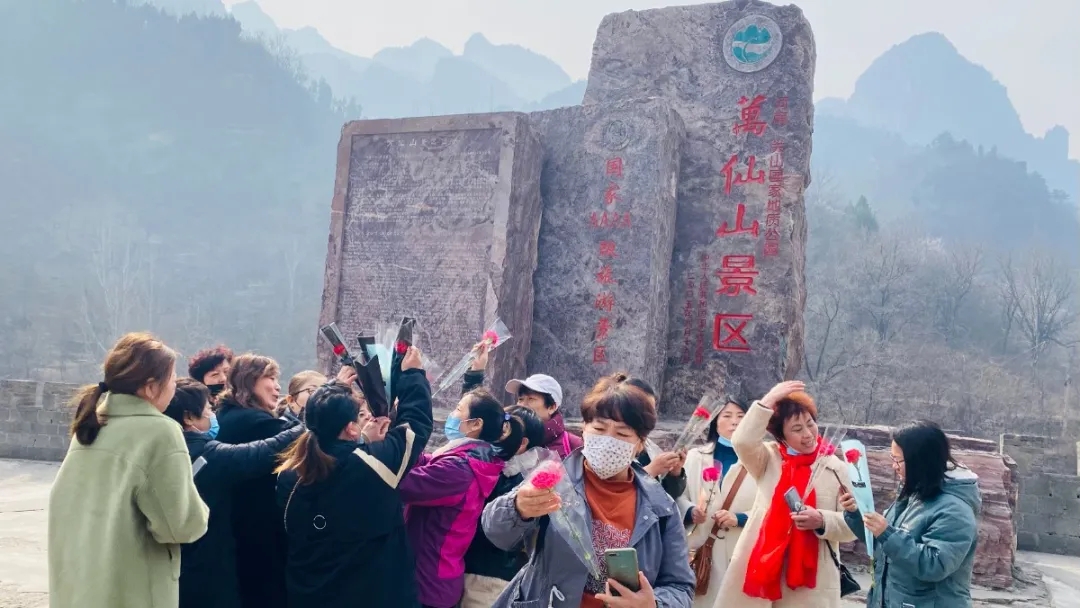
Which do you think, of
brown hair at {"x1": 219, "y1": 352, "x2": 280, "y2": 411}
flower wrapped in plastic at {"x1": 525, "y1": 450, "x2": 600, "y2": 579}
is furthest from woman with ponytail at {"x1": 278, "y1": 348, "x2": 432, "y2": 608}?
flower wrapped in plastic at {"x1": 525, "y1": 450, "x2": 600, "y2": 579}

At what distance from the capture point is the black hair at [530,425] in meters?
2.72

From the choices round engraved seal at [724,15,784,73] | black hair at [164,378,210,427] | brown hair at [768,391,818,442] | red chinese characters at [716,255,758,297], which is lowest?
black hair at [164,378,210,427]

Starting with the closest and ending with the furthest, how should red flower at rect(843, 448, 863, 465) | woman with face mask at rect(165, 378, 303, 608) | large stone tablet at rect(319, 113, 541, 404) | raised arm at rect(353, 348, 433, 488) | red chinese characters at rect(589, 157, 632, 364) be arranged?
1. raised arm at rect(353, 348, 433, 488)
2. woman with face mask at rect(165, 378, 303, 608)
3. red flower at rect(843, 448, 863, 465)
4. large stone tablet at rect(319, 113, 541, 404)
5. red chinese characters at rect(589, 157, 632, 364)

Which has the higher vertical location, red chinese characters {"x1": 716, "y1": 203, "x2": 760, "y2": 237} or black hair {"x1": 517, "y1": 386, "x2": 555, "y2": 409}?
red chinese characters {"x1": 716, "y1": 203, "x2": 760, "y2": 237}

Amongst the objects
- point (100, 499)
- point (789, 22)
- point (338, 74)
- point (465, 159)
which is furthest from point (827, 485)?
point (338, 74)

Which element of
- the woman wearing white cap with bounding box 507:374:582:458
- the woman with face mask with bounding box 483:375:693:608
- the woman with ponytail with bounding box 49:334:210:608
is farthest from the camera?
the woman wearing white cap with bounding box 507:374:582:458

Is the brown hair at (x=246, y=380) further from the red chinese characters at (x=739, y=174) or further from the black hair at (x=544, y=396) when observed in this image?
the red chinese characters at (x=739, y=174)

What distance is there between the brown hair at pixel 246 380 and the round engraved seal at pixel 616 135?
3571mm

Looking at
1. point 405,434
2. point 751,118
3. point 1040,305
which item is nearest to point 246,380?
point 405,434

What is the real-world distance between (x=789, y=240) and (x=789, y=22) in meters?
1.74

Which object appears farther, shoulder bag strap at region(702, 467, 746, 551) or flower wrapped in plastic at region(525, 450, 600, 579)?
shoulder bag strap at region(702, 467, 746, 551)

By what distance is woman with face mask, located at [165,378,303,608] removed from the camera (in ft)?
8.29

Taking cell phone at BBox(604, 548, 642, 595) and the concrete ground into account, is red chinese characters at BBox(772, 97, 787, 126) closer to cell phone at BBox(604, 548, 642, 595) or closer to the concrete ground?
the concrete ground

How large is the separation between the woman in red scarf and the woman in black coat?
1637mm
